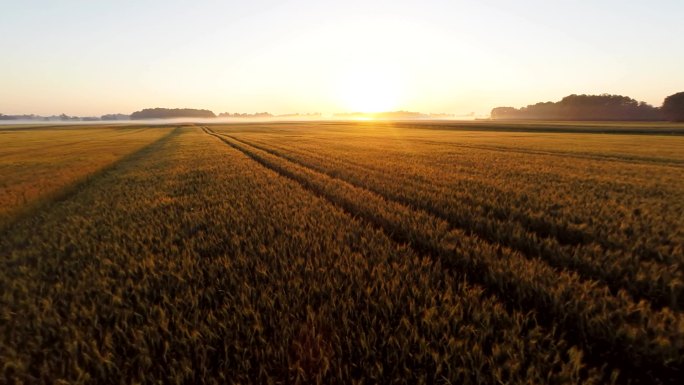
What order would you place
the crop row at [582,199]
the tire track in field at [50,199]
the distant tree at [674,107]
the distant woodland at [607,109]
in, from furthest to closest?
the distant woodland at [607,109]
the distant tree at [674,107]
the tire track in field at [50,199]
the crop row at [582,199]

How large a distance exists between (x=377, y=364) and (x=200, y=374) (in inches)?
65.1

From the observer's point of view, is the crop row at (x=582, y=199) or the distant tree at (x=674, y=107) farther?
the distant tree at (x=674, y=107)

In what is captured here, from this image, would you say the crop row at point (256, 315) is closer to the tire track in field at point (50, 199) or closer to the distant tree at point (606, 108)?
the tire track in field at point (50, 199)

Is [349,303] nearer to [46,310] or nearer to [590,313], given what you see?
[590,313]

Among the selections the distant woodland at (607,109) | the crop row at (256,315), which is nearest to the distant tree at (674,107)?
the distant woodland at (607,109)

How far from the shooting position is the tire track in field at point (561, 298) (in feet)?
9.99

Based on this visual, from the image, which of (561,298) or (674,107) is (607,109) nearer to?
(674,107)

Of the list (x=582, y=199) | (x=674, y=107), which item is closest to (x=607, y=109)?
(x=674, y=107)

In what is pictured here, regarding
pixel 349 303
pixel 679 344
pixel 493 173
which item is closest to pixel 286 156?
pixel 493 173

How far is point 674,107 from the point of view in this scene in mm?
114188

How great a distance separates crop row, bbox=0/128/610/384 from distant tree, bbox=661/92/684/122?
548 ft

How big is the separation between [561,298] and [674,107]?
17083 cm

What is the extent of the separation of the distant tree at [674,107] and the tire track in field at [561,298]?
165m

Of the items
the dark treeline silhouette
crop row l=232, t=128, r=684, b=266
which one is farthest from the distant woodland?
crop row l=232, t=128, r=684, b=266
